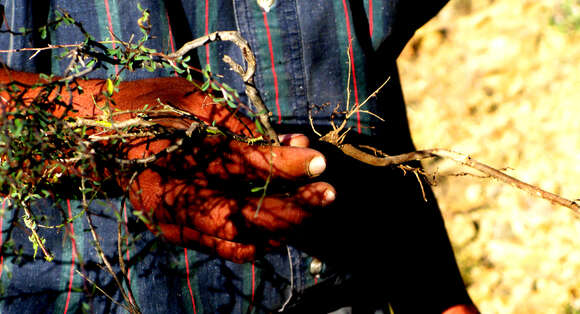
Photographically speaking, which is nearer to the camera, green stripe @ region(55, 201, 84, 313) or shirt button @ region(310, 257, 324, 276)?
green stripe @ region(55, 201, 84, 313)

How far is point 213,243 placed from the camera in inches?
46.8

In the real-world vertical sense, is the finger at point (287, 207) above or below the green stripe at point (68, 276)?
above

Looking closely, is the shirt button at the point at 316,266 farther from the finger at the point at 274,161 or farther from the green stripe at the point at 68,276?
the green stripe at the point at 68,276

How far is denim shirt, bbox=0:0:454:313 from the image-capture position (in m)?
1.37

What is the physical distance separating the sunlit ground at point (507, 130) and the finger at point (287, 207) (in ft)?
3.57

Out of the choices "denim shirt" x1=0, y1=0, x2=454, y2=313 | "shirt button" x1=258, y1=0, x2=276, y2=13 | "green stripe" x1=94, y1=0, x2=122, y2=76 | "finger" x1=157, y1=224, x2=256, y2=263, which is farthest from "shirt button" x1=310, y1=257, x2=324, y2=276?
"green stripe" x1=94, y1=0, x2=122, y2=76

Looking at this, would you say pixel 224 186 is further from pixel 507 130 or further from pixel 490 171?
pixel 507 130

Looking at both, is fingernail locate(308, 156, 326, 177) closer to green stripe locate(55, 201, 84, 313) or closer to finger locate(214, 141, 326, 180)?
finger locate(214, 141, 326, 180)

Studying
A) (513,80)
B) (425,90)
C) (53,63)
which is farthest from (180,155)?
(513,80)

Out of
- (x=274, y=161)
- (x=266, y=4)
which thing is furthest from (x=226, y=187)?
(x=266, y=4)

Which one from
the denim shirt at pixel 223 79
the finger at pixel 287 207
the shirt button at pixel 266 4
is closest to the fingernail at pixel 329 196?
the finger at pixel 287 207

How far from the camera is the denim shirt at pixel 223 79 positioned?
1372 millimetres

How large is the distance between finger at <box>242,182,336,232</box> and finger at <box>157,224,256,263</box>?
0.54 ft

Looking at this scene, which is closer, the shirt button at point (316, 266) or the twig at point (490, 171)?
the twig at point (490, 171)
